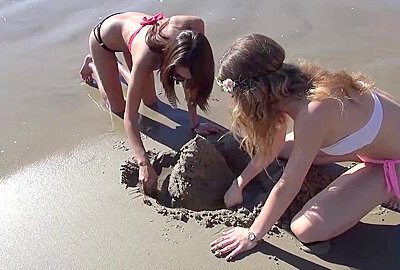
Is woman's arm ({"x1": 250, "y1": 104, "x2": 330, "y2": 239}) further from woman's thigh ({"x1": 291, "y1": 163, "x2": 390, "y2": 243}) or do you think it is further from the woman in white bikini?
woman's thigh ({"x1": 291, "y1": 163, "x2": 390, "y2": 243})

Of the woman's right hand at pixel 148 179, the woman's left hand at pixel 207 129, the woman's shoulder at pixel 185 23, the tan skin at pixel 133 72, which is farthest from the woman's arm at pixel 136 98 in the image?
the woman's left hand at pixel 207 129

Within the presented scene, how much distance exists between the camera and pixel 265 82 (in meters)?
2.77

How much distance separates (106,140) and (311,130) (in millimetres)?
1622

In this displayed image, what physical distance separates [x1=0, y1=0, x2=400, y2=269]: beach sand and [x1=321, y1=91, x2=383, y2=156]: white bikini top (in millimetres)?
418

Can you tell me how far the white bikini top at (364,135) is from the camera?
294cm

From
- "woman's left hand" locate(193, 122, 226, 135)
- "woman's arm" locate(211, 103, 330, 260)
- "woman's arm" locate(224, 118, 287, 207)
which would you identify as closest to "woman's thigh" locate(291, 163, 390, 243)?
"woman's arm" locate(211, 103, 330, 260)

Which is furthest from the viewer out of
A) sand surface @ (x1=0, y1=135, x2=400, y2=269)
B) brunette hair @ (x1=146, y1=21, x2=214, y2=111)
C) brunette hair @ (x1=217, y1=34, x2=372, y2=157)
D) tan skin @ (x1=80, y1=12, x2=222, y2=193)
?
tan skin @ (x1=80, y1=12, x2=222, y2=193)

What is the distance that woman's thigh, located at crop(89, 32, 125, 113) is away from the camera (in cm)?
432

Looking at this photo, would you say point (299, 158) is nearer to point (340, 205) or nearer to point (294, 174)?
point (294, 174)

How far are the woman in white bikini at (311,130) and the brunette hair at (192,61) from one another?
55cm

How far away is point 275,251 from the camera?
2.94 meters

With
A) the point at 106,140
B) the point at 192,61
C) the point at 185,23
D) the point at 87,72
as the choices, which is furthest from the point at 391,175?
the point at 87,72

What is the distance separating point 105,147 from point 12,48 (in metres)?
1.92

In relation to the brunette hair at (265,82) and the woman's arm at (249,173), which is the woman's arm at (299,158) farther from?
the woman's arm at (249,173)
